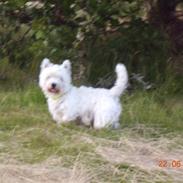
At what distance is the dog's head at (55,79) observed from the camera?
7.07m

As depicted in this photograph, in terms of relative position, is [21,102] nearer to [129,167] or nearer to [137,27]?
[137,27]

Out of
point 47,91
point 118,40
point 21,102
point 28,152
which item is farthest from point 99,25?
point 28,152

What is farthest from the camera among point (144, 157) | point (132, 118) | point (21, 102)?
point (21, 102)

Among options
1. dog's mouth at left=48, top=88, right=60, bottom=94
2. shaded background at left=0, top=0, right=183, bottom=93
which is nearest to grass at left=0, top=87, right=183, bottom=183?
dog's mouth at left=48, top=88, right=60, bottom=94

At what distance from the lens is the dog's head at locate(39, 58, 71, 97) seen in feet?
23.2

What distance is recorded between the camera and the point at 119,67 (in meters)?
7.25

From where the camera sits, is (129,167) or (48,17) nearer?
(129,167)

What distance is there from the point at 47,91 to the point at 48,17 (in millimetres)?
2296
